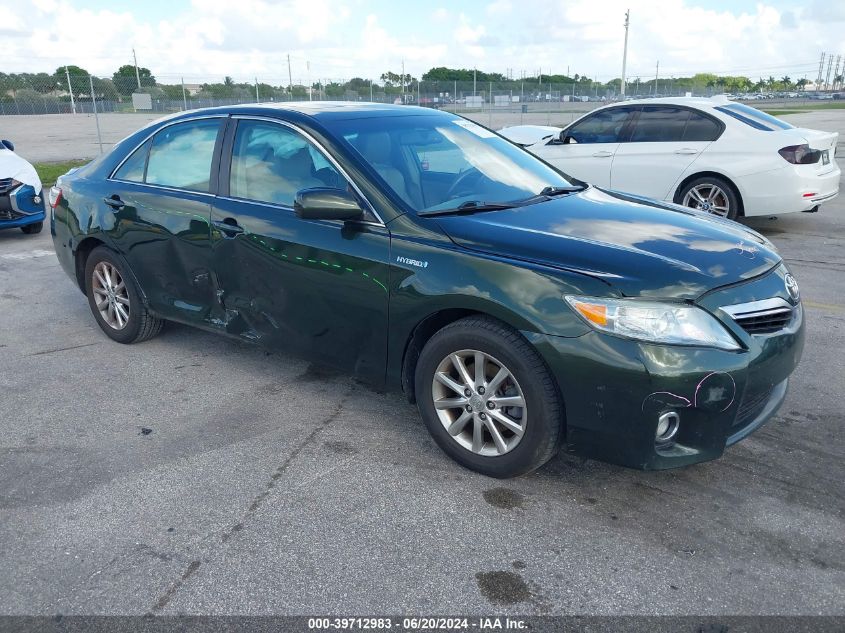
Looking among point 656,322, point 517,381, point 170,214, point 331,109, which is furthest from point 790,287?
point 170,214

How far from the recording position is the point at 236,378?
479 centimetres

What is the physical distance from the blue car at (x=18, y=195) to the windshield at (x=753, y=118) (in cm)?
842

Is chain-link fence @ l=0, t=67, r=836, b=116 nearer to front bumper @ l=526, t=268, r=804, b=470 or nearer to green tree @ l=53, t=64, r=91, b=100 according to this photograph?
green tree @ l=53, t=64, r=91, b=100

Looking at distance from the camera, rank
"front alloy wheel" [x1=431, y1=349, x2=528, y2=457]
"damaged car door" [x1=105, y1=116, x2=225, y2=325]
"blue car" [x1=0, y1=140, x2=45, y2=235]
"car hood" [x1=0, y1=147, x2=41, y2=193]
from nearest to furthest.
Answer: "front alloy wheel" [x1=431, y1=349, x2=528, y2=457], "damaged car door" [x1=105, y1=116, x2=225, y2=325], "blue car" [x1=0, y1=140, x2=45, y2=235], "car hood" [x1=0, y1=147, x2=41, y2=193]

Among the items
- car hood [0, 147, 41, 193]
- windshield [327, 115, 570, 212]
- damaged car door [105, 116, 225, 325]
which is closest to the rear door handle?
damaged car door [105, 116, 225, 325]

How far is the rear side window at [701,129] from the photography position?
28.3ft

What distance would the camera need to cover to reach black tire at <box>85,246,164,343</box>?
512 cm

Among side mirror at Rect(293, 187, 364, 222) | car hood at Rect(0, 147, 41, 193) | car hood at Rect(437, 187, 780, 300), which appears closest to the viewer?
car hood at Rect(437, 187, 780, 300)

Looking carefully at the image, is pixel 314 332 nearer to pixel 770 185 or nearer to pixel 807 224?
pixel 770 185

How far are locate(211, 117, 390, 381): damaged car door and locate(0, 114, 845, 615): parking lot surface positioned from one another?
1.62 feet

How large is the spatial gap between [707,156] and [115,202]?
6568 mm

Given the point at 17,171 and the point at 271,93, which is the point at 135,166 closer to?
the point at 17,171

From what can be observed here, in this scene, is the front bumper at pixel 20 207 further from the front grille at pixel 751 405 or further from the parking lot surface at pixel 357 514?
the front grille at pixel 751 405

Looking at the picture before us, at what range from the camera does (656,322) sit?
9.75 feet
